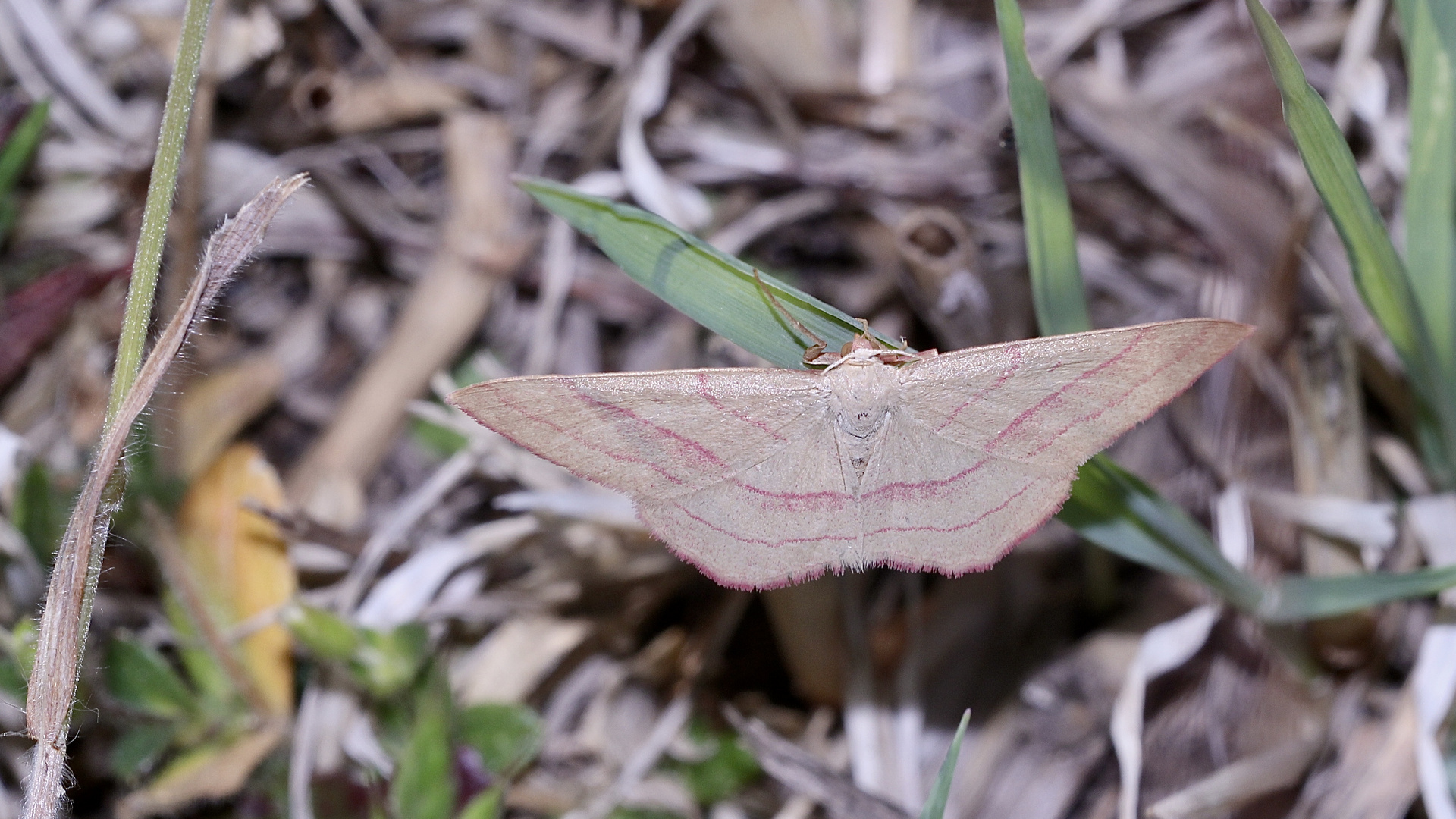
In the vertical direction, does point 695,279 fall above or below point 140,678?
above

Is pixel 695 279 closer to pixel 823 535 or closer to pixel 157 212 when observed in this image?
pixel 823 535

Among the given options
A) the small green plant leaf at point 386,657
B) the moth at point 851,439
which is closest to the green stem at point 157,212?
the moth at point 851,439

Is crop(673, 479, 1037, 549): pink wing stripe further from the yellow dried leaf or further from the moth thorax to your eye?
the yellow dried leaf

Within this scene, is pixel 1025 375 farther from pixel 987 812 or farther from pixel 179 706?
pixel 179 706

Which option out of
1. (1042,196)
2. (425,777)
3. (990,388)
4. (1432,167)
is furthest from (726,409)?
(1432,167)

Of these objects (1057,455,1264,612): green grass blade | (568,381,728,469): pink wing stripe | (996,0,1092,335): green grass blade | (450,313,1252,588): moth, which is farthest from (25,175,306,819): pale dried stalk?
(1057,455,1264,612): green grass blade

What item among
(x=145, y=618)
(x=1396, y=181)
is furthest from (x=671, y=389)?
(x=1396, y=181)

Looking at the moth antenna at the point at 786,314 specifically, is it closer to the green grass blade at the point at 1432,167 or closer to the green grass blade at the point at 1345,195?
the green grass blade at the point at 1345,195
